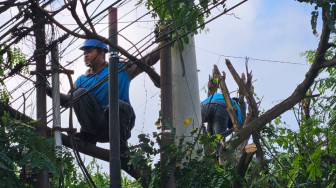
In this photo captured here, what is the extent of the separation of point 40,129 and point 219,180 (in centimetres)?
224

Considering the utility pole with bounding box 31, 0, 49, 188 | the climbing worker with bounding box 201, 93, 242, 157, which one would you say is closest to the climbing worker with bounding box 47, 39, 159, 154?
the utility pole with bounding box 31, 0, 49, 188

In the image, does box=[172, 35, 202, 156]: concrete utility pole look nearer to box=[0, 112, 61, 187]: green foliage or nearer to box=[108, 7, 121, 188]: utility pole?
box=[108, 7, 121, 188]: utility pole

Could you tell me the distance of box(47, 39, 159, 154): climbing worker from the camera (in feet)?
30.4

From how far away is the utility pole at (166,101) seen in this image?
823 centimetres

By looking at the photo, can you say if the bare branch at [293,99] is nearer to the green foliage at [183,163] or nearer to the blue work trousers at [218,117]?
the green foliage at [183,163]

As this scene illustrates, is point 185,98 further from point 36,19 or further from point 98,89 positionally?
point 36,19

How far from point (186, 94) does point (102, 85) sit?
46.0 inches

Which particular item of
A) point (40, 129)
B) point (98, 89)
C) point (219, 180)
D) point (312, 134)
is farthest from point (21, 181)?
point (312, 134)

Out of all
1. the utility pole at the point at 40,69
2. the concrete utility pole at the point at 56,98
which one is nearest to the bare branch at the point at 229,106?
the concrete utility pole at the point at 56,98

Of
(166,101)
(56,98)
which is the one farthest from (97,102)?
(166,101)

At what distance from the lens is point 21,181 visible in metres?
8.83

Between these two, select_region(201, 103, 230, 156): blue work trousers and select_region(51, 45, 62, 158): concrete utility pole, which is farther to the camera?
select_region(201, 103, 230, 156): blue work trousers

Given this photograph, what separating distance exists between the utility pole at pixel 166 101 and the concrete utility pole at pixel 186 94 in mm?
190

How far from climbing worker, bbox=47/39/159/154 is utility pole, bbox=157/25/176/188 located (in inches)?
25.6
